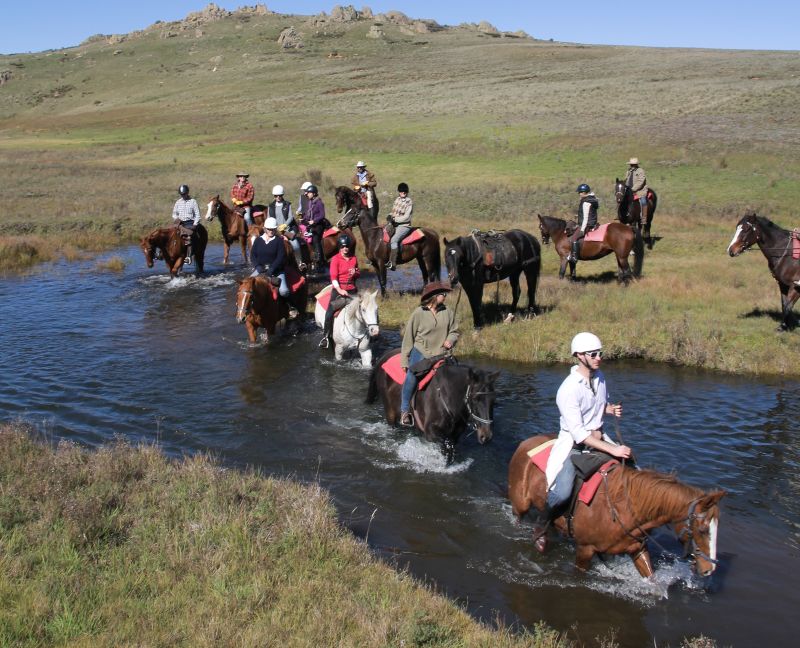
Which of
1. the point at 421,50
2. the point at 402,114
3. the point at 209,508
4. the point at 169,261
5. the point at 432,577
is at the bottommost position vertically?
the point at 432,577

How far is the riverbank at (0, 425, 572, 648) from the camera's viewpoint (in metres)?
5.58

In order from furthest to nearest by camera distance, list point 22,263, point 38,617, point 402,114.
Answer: point 402,114
point 22,263
point 38,617

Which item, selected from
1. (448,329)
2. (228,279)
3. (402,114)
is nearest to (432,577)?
(448,329)

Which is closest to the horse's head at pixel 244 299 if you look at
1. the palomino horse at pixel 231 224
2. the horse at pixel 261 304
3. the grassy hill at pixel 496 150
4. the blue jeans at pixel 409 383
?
the horse at pixel 261 304

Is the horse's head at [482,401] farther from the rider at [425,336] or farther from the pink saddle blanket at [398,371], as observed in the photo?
the rider at [425,336]

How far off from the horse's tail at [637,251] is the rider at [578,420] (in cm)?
1341

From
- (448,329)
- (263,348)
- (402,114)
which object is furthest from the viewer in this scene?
(402,114)

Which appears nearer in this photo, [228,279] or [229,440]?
[229,440]

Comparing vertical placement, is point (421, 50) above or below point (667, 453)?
above

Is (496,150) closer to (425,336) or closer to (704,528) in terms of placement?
(425,336)

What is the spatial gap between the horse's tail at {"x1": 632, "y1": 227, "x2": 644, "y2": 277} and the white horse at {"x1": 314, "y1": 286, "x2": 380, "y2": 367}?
9206 mm

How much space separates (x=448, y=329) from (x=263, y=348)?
6497 millimetres

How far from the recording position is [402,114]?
6906 centimetres

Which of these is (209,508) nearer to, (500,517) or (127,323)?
(500,517)
